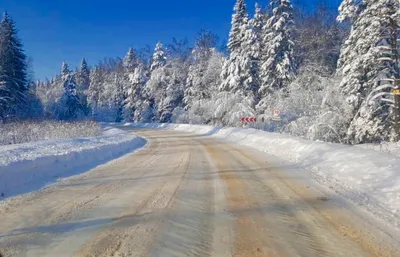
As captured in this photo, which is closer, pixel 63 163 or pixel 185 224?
pixel 185 224

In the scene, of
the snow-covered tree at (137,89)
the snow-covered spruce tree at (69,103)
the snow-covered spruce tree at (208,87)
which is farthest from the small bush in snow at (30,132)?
the snow-covered spruce tree at (69,103)

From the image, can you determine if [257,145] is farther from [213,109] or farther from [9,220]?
[213,109]

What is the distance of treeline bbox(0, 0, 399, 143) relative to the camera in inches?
677

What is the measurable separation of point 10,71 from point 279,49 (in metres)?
29.5

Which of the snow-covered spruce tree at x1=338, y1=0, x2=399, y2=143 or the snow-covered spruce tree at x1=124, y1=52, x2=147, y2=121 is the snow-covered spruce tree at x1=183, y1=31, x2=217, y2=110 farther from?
the snow-covered spruce tree at x1=338, y1=0, x2=399, y2=143

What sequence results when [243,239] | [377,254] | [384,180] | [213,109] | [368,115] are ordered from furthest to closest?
[213,109] → [368,115] → [384,180] → [243,239] → [377,254]

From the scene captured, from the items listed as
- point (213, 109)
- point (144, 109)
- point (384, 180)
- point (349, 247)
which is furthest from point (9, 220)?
point (144, 109)

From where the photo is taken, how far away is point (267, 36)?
106 ft

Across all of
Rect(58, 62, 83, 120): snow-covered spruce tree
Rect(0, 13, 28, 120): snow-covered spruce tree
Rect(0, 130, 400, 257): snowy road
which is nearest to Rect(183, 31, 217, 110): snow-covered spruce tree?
Rect(0, 13, 28, 120): snow-covered spruce tree

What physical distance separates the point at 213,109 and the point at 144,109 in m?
26.8

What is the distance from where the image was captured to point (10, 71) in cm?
3562

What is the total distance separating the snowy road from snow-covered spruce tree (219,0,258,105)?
28742 mm

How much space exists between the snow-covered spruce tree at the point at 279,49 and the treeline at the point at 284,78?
0.10m

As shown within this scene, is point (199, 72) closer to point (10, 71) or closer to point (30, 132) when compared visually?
point (10, 71)
